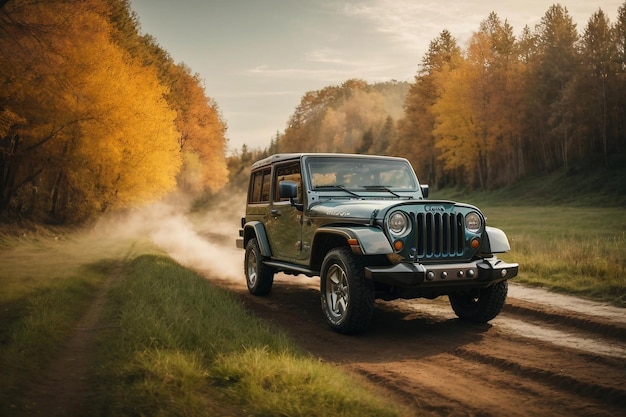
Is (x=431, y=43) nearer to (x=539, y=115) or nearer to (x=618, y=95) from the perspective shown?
(x=539, y=115)

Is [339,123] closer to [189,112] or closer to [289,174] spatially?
[189,112]

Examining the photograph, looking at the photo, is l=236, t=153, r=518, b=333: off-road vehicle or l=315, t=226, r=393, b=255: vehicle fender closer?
l=315, t=226, r=393, b=255: vehicle fender

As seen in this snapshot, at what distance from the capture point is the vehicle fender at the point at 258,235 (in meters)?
8.96

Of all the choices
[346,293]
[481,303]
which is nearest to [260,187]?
[346,293]

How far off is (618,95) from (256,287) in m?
36.5

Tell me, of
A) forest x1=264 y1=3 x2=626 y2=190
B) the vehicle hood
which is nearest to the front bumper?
the vehicle hood

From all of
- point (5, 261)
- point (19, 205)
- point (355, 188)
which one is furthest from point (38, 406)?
point (19, 205)

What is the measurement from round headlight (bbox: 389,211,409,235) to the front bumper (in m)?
0.39

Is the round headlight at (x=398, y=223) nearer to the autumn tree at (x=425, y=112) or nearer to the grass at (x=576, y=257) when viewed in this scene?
the grass at (x=576, y=257)

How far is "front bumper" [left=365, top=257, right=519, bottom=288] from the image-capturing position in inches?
227

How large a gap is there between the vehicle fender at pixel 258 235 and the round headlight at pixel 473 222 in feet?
12.2

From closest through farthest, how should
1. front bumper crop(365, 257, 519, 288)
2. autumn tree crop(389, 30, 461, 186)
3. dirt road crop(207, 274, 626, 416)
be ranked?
dirt road crop(207, 274, 626, 416) → front bumper crop(365, 257, 519, 288) → autumn tree crop(389, 30, 461, 186)

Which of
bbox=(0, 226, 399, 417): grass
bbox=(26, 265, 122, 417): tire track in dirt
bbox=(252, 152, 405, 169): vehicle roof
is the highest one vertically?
bbox=(252, 152, 405, 169): vehicle roof

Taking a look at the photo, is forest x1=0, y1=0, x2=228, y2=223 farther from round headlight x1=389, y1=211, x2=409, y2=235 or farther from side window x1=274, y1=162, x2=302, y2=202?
round headlight x1=389, y1=211, x2=409, y2=235
